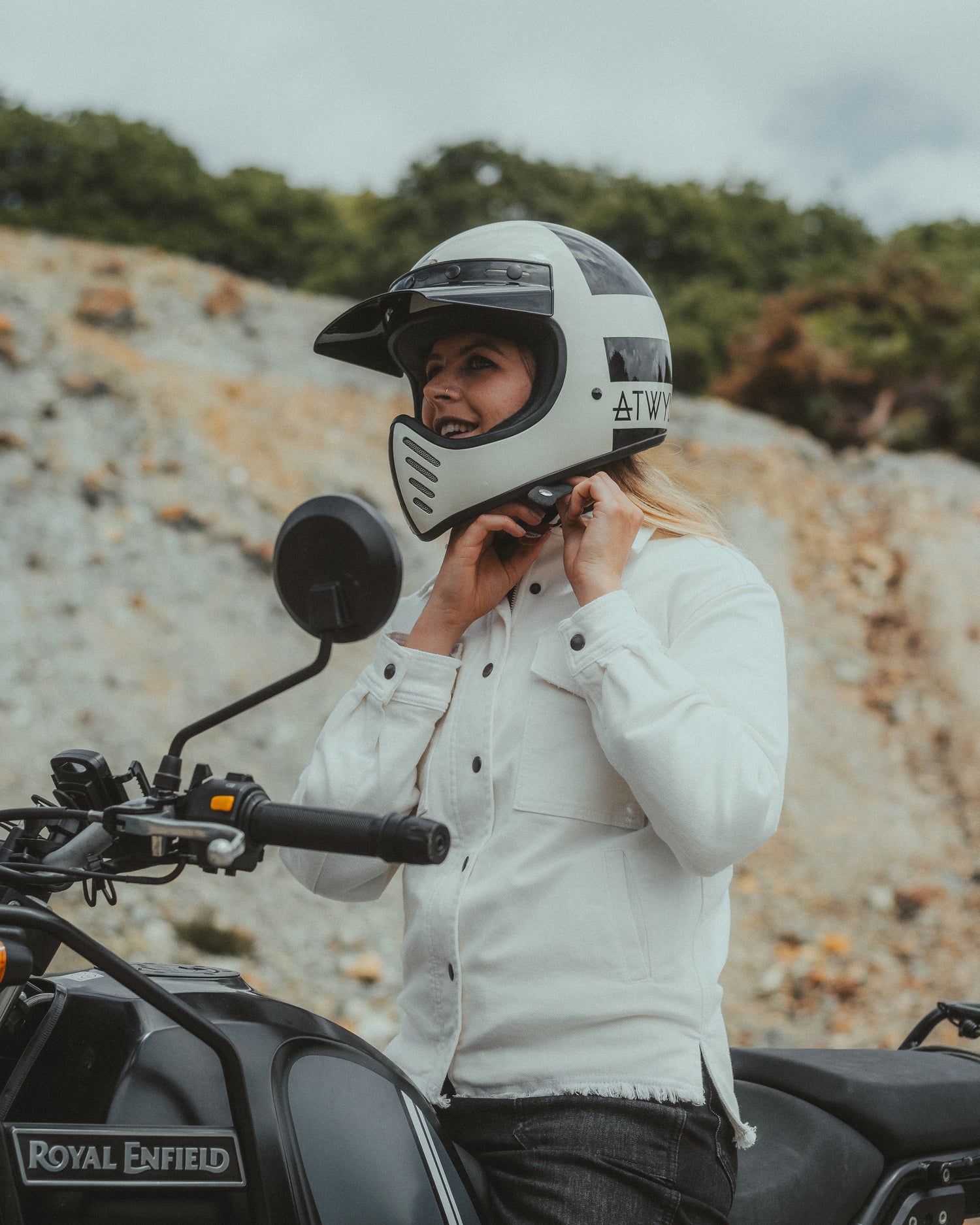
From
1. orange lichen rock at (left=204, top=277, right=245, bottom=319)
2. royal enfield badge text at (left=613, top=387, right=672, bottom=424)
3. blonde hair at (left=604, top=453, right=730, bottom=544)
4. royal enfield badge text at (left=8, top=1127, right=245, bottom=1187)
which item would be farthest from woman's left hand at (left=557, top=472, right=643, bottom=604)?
orange lichen rock at (left=204, top=277, right=245, bottom=319)

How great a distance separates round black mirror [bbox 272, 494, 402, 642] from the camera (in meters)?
1.86

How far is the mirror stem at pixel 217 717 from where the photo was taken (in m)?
1.64

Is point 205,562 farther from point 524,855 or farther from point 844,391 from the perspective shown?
point 844,391

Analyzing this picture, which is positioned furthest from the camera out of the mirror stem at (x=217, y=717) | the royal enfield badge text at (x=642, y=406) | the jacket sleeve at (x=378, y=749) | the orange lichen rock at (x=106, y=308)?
the orange lichen rock at (x=106, y=308)

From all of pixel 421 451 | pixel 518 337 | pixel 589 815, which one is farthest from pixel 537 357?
pixel 589 815

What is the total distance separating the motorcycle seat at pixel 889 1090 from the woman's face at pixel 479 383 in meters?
1.45

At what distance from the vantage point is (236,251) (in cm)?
2753

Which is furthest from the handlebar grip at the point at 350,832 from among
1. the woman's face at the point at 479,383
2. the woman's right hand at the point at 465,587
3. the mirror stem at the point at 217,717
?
the woman's face at the point at 479,383

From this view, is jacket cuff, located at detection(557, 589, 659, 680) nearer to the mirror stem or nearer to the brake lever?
the mirror stem

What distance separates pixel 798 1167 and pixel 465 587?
121 centimetres

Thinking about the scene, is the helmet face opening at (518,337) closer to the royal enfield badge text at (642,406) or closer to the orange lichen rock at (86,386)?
the royal enfield badge text at (642,406)

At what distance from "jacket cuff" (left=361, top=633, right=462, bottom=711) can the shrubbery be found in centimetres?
1811

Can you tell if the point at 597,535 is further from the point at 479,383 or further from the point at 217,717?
the point at 217,717

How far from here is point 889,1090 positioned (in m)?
2.34
